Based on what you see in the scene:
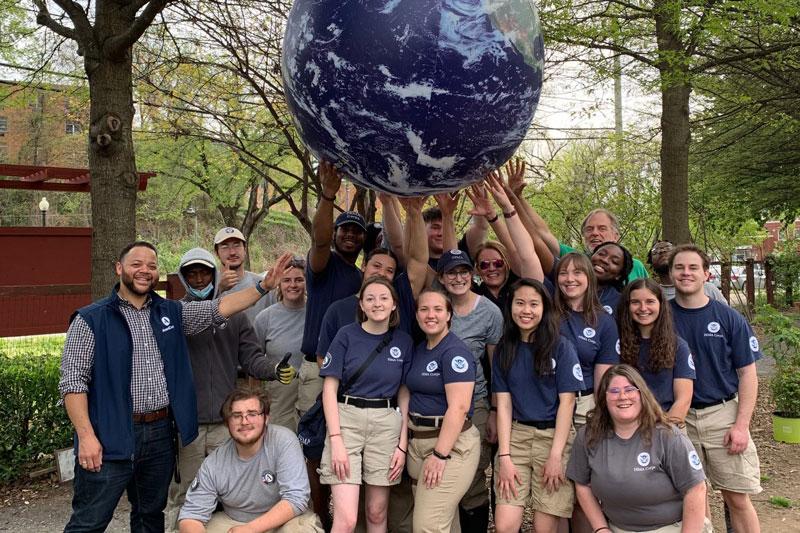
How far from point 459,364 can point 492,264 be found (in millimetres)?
923

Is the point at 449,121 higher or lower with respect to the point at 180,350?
higher

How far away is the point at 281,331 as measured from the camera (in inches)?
191

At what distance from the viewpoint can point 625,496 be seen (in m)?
3.40

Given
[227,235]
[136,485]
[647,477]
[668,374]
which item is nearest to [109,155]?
[227,235]

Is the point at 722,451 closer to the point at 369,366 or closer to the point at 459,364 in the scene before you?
the point at 459,364

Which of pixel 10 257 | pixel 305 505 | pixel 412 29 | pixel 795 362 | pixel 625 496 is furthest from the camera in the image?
pixel 10 257

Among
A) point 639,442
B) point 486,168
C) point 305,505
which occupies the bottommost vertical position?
point 305,505

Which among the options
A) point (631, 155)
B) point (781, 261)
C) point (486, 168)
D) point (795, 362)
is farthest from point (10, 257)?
point (781, 261)

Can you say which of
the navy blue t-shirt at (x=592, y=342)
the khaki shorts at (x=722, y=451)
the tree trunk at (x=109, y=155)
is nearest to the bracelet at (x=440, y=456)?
the navy blue t-shirt at (x=592, y=342)

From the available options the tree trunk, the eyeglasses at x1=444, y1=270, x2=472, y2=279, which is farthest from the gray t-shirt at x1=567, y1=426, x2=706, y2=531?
the tree trunk

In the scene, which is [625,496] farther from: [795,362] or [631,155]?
[631,155]

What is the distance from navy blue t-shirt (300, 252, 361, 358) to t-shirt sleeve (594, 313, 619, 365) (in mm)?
1550

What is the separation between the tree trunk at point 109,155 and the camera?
208 inches

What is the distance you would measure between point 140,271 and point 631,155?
1544 cm
